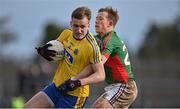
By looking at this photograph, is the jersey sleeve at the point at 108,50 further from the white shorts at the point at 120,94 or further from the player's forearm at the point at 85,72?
the white shorts at the point at 120,94

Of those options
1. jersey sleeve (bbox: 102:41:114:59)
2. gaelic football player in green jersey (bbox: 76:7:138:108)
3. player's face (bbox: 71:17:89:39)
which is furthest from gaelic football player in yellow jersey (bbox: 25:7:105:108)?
gaelic football player in green jersey (bbox: 76:7:138:108)

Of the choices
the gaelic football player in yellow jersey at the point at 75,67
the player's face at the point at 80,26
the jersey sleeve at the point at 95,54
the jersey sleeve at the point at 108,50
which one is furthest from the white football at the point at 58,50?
the jersey sleeve at the point at 108,50

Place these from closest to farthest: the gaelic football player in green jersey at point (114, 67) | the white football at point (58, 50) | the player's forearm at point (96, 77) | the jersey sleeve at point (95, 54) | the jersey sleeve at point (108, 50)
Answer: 1. the player's forearm at point (96, 77)
2. the jersey sleeve at point (95, 54)
3. the white football at point (58, 50)
4. the jersey sleeve at point (108, 50)
5. the gaelic football player in green jersey at point (114, 67)

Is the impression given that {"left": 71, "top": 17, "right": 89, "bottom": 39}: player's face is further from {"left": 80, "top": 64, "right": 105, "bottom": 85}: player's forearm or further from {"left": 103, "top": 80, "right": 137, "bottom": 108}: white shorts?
{"left": 103, "top": 80, "right": 137, "bottom": 108}: white shorts

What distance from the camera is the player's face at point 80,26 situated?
952 centimetres

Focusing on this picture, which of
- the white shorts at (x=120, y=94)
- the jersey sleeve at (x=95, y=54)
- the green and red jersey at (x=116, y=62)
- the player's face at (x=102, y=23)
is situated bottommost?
the white shorts at (x=120, y=94)

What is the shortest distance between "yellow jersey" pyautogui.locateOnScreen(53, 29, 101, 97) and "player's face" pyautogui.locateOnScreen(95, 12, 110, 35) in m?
0.52

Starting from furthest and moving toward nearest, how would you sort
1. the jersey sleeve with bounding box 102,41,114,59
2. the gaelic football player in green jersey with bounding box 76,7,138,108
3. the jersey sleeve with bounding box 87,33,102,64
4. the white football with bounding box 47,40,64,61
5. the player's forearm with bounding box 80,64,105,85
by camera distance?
the gaelic football player in green jersey with bounding box 76,7,138,108
the jersey sleeve with bounding box 102,41,114,59
the white football with bounding box 47,40,64,61
the jersey sleeve with bounding box 87,33,102,64
the player's forearm with bounding box 80,64,105,85

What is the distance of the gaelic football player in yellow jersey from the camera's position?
9539 millimetres

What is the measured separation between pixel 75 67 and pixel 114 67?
71 cm

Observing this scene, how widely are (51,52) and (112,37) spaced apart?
897 mm

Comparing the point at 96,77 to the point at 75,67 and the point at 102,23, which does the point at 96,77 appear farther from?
the point at 102,23

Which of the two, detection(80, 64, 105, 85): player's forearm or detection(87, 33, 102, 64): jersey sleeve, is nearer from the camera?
detection(80, 64, 105, 85): player's forearm

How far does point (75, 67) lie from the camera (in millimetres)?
9727
